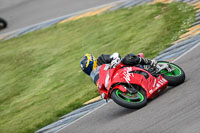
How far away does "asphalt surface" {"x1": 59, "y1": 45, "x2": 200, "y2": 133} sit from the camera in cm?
621

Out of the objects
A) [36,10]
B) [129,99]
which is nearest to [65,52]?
[36,10]

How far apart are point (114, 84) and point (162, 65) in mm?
1413

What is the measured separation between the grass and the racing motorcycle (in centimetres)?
283

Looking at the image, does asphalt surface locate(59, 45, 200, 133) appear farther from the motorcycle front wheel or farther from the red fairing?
the red fairing

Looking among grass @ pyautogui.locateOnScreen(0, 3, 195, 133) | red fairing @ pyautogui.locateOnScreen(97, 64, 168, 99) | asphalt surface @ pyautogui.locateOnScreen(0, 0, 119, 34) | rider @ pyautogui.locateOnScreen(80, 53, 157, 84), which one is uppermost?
asphalt surface @ pyautogui.locateOnScreen(0, 0, 119, 34)

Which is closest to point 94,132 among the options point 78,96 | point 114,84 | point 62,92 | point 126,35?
point 114,84

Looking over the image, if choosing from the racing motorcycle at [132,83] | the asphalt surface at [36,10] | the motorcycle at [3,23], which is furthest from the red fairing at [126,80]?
the motorcycle at [3,23]

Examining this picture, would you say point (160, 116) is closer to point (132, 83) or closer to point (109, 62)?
point (132, 83)

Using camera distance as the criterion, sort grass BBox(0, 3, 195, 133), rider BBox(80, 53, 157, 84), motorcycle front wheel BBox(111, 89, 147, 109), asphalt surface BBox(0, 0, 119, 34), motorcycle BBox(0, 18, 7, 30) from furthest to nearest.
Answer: motorcycle BBox(0, 18, 7, 30) < asphalt surface BBox(0, 0, 119, 34) < grass BBox(0, 3, 195, 133) < rider BBox(80, 53, 157, 84) < motorcycle front wheel BBox(111, 89, 147, 109)

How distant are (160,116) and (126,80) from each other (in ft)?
3.83

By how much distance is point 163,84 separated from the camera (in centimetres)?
780

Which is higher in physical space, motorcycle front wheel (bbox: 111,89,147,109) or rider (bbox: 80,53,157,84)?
rider (bbox: 80,53,157,84)

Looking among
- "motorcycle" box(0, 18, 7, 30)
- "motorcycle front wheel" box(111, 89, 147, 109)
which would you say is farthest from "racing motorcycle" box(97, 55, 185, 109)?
"motorcycle" box(0, 18, 7, 30)

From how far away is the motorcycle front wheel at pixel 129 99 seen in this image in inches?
287
